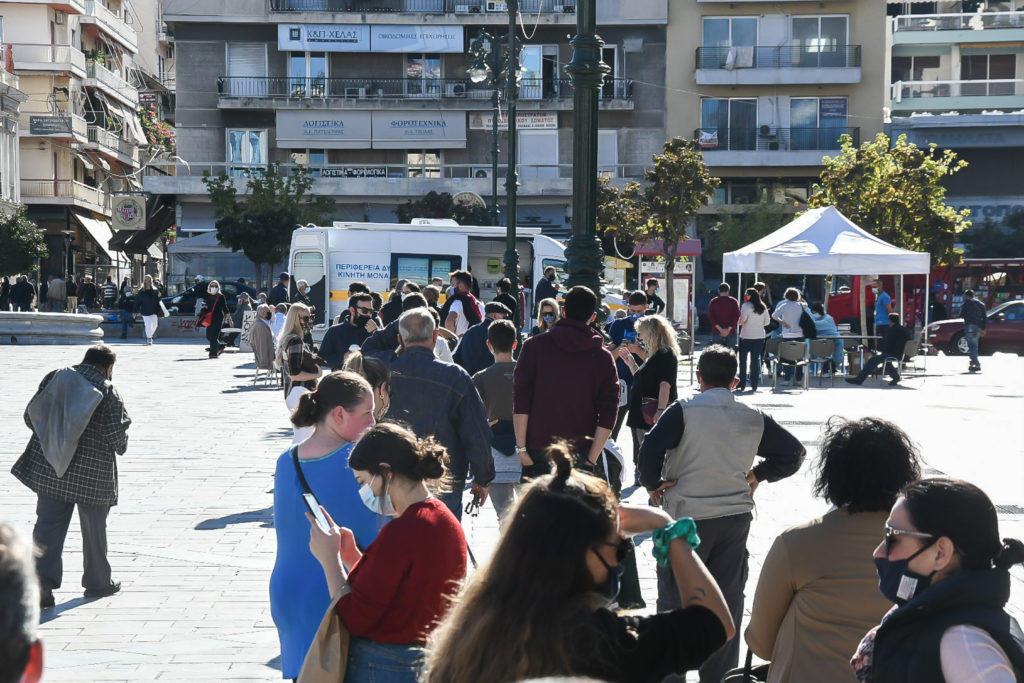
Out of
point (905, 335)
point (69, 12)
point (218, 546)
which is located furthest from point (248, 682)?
point (69, 12)

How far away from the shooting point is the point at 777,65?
4853cm

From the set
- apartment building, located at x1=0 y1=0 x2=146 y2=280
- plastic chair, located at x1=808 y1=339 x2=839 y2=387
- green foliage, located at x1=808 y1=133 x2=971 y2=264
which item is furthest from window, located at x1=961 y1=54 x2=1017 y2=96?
apartment building, located at x1=0 y1=0 x2=146 y2=280

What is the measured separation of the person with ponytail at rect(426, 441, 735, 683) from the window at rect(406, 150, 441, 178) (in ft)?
156

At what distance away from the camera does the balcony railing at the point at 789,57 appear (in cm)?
4856

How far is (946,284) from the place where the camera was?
3891cm

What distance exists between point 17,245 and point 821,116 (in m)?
29.7

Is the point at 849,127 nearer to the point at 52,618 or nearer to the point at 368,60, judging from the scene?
the point at 368,60

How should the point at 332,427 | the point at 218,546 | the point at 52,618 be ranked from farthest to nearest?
1. the point at 218,546
2. the point at 52,618
3. the point at 332,427

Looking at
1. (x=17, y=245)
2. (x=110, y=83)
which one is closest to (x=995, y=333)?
(x=17, y=245)

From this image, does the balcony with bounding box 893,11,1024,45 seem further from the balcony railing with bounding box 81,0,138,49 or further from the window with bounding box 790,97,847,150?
the balcony railing with bounding box 81,0,138,49

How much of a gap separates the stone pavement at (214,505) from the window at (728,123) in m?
27.3

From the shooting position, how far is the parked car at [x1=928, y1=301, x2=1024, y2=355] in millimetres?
33719

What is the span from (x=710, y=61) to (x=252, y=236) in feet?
63.1

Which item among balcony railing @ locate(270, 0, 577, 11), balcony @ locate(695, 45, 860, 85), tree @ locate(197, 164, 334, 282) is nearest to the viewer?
tree @ locate(197, 164, 334, 282)
